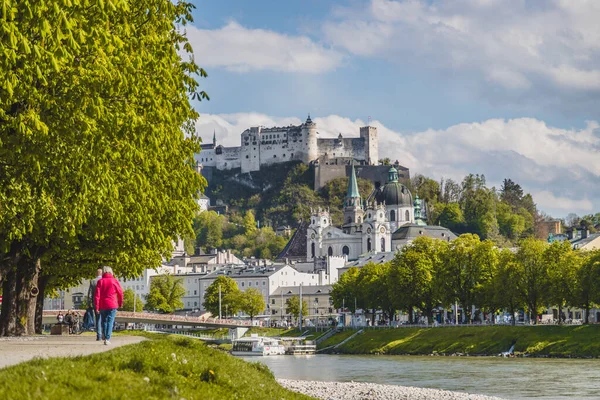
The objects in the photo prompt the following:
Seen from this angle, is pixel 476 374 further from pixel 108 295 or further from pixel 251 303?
pixel 251 303

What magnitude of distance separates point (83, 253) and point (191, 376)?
20517 millimetres

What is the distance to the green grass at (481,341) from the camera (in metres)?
82.1

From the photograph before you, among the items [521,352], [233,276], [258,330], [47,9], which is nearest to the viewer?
[47,9]

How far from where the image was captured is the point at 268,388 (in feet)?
77.4

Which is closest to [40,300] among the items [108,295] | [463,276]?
[108,295]

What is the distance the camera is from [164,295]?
160 metres

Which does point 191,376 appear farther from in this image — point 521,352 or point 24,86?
point 521,352

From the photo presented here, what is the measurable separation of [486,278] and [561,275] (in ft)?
37.6

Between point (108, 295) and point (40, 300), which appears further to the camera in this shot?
point (40, 300)

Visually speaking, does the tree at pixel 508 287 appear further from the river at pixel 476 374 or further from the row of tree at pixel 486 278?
the river at pixel 476 374

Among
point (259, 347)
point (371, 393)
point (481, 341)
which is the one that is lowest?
A: point (371, 393)

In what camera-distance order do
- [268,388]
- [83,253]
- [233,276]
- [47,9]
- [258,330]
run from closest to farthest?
[47,9], [268,388], [83,253], [258,330], [233,276]

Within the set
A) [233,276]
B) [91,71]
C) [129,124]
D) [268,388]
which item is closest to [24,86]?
[91,71]

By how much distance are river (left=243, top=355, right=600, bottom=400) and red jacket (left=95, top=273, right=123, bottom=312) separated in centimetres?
2513
